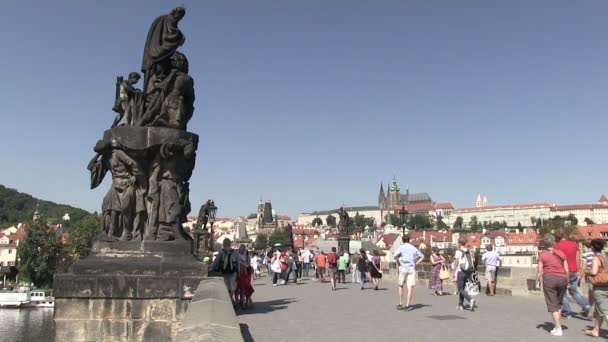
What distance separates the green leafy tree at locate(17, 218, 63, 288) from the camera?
175 feet

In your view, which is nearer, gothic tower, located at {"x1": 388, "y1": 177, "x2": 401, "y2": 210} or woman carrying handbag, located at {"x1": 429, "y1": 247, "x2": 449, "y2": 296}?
woman carrying handbag, located at {"x1": 429, "y1": 247, "x2": 449, "y2": 296}

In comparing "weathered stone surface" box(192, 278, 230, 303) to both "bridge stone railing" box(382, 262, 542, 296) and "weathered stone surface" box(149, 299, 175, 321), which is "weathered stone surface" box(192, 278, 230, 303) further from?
"bridge stone railing" box(382, 262, 542, 296)

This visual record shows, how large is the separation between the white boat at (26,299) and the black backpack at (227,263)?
4689cm

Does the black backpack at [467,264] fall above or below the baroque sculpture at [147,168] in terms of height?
below

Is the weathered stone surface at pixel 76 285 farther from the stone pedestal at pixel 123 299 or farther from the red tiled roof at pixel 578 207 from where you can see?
the red tiled roof at pixel 578 207

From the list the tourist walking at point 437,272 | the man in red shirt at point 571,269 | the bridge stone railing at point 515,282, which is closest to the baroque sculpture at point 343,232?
the bridge stone railing at point 515,282

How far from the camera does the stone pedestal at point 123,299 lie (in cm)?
609

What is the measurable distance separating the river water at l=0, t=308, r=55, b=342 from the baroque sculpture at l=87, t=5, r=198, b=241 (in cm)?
2180

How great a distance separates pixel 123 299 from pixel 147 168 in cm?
165

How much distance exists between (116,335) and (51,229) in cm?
5615

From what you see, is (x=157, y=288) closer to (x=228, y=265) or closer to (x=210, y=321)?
(x=210, y=321)

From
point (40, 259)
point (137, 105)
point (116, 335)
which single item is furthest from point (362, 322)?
point (40, 259)

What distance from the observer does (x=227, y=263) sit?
995 centimetres

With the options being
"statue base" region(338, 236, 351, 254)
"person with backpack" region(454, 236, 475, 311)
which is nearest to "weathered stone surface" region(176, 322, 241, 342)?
"person with backpack" region(454, 236, 475, 311)
